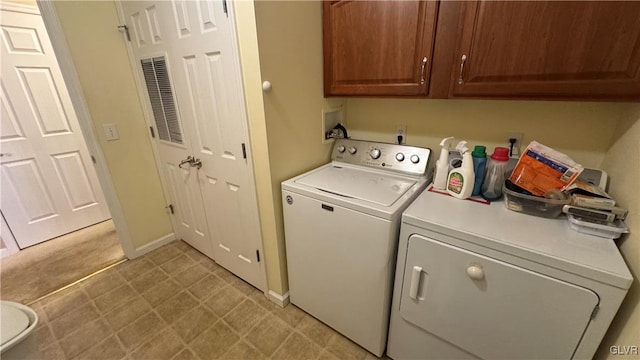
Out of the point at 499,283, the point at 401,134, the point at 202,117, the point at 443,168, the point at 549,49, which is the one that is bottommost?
the point at 499,283

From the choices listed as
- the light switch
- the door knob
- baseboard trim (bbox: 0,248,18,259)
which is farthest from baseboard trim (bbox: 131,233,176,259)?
the door knob

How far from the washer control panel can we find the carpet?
2166 mm

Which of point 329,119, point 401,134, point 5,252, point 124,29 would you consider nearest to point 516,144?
point 401,134

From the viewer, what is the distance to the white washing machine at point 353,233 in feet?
3.75

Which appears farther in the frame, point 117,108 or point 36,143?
point 36,143

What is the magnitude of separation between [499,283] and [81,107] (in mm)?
2651

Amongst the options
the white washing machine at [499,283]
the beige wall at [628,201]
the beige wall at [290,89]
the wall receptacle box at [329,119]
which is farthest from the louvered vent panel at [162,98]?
the beige wall at [628,201]

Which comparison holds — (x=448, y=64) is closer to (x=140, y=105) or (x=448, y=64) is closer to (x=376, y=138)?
(x=376, y=138)

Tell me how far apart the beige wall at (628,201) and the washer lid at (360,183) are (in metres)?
0.76

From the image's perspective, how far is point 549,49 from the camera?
37.4 inches

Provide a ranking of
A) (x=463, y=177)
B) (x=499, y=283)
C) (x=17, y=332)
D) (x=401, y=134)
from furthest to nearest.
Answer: (x=401, y=134) → (x=463, y=177) → (x=499, y=283) → (x=17, y=332)

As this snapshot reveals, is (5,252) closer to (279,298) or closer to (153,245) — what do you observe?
(153,245)

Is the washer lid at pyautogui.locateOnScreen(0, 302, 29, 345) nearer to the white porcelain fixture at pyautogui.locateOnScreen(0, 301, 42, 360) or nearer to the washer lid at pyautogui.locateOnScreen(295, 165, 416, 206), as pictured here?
the white porcelain fixture at pyautogui.locateOnScreen(0, 301, 42, 360)

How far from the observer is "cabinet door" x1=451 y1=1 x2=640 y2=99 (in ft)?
2.77
